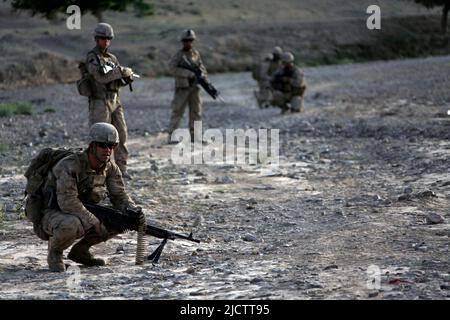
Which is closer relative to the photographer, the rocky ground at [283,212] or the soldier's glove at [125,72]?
the rocky ground at [283,212]

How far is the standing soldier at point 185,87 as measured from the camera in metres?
14.6

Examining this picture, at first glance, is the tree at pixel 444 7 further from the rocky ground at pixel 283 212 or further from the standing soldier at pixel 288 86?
the standing soldier at pixel 288 86

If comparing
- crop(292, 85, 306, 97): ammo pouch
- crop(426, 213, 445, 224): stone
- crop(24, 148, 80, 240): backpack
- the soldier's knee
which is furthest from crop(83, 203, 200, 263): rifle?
crop(292, 85, 306, 97): ammo pouch

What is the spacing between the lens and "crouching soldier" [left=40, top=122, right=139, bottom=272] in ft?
23.2

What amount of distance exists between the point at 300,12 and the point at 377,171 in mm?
32765

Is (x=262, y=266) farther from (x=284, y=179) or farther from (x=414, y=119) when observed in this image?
(x=414, y=119)

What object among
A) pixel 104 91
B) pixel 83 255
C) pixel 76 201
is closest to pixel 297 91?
pixel 104 91

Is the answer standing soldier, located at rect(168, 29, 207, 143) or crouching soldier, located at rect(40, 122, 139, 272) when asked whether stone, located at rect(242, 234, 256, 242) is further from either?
standing soldier, located at rect(168, 29, 207, 143)

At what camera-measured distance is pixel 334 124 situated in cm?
1717

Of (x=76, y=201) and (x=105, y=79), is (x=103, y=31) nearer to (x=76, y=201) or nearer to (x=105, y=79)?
(x=105, y=79)

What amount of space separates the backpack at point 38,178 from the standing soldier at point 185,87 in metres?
7.22

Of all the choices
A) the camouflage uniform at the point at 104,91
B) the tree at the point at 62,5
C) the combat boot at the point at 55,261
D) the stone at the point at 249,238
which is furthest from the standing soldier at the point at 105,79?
the tree at the point at 62,5

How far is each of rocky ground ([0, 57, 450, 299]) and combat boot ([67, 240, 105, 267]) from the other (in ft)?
0.34
